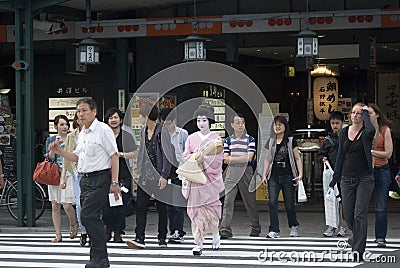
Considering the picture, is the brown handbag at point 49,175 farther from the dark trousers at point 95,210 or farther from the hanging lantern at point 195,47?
the hanging lantern at point 195,47

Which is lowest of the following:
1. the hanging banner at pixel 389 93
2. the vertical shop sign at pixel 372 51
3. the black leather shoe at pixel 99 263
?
the black leather shoe at pixel 99 263

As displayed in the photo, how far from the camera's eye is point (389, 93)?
85.2 ft

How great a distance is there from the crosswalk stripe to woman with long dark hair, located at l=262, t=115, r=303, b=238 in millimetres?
380

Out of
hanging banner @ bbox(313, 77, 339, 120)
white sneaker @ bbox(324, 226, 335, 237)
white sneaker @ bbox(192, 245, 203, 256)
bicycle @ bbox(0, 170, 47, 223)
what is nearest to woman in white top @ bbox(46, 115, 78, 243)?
white sneaker @ bbox(192, 245, 203, 256)

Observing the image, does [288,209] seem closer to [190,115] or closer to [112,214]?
[112,214]

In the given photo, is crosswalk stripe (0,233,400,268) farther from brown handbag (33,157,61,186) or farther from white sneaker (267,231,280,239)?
brown handbag (33,157,61,186)

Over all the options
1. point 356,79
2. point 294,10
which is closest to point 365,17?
point 294,10

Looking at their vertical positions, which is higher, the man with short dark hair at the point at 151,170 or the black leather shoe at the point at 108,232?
the man with short dark hair at the point at 151,170

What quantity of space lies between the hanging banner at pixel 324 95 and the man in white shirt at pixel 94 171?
45.0ft

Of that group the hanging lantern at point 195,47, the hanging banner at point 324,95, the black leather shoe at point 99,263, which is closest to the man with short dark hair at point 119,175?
the black leather shoe at point 99,263

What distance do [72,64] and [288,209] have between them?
310 inches

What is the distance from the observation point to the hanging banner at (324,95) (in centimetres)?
2416

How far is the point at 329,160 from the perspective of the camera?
48.7 ft

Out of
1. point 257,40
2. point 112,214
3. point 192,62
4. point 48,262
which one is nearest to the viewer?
point 48,262
